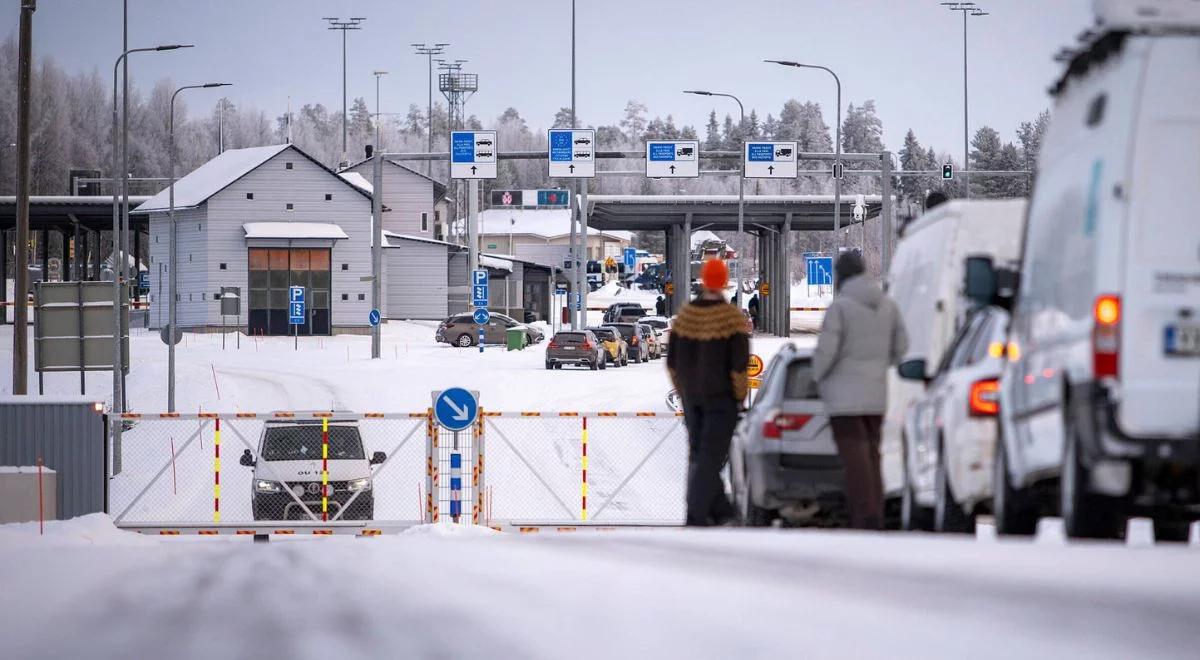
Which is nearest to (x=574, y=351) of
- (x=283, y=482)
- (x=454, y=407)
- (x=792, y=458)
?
(x=283, y=482)

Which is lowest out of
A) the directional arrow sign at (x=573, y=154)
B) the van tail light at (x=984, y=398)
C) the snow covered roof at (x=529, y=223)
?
the van tail light at (x=984, y=398)

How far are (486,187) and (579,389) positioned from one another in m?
125

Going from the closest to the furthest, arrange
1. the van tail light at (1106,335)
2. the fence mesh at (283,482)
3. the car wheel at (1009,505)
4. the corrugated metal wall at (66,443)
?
1. the van tail light at (1106,335)
2. the car wheel at (1009,505)
3. the corrugated metal wall at (66,443)
4. the fence mesh at (283,482)

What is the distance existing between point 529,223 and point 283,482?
12681 cm

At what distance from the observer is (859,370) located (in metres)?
6.90

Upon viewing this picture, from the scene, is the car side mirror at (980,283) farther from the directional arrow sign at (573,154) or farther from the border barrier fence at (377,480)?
the directional arrow sign at (573,154)

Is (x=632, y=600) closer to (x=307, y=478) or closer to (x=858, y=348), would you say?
(x=858, y=348)

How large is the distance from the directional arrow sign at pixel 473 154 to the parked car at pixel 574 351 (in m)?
6.43

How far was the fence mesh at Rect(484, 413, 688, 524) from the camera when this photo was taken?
24234 millimetres

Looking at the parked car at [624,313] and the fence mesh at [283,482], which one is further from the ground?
the parked car at [624,313]

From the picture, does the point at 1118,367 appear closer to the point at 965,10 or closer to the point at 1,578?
the point at 965,10

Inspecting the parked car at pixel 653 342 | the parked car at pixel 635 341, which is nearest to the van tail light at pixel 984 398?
the parked car at pixel 635 341

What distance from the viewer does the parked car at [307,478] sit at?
24.7m

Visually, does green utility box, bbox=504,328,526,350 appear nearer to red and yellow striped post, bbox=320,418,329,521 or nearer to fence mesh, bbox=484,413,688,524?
fence mesh, bbox=484,413,688,524
